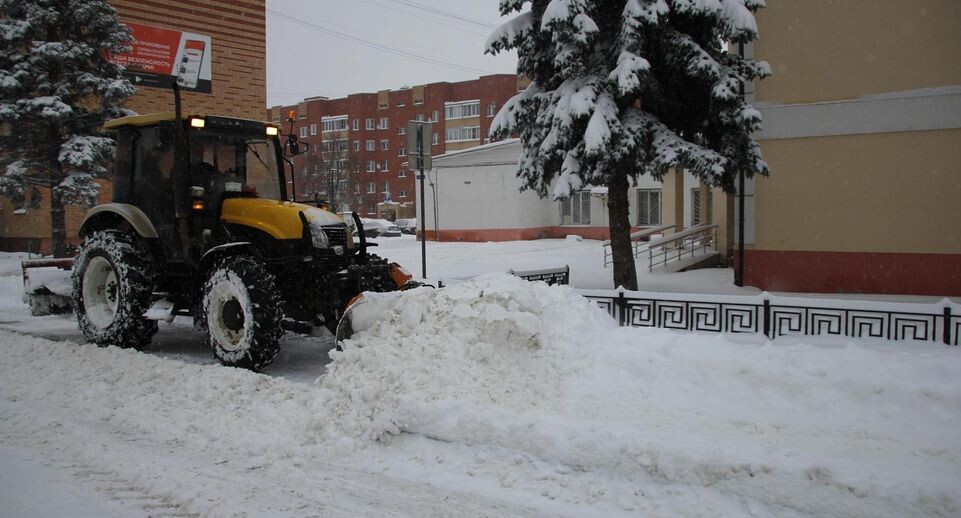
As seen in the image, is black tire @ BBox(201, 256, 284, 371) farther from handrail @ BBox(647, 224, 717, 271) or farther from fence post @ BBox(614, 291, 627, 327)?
handrail @ BBox(647, 224, 717, 271)

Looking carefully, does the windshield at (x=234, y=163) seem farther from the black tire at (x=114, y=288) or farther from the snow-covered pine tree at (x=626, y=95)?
the snow-covered pine tree at (x=626, y=95)

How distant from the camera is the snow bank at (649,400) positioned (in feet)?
14.3

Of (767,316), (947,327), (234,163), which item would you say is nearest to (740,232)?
(767,316)

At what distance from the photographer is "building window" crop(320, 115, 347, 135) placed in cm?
7312

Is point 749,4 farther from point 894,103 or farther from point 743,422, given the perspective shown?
point 743,422

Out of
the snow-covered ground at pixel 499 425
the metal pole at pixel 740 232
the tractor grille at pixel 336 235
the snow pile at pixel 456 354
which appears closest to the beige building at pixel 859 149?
the metal pole at pixel 740 232

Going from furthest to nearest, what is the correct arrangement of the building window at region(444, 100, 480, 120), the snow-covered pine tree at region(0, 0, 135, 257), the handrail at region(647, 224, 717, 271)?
the building window at region(444, 100, 480, 120) < the handrail at region(647, 224, 717, 271) < the snow-covered pine tree at region(0, 0, 135, 257)

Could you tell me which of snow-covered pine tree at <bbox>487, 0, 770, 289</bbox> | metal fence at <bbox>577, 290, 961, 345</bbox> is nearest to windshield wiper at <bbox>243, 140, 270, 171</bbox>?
metal fence at <bbox>577, 290, 961, 345</bbox>

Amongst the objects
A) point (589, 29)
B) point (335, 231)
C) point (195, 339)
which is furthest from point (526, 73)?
point (195, 339)

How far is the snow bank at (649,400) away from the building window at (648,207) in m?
27.3

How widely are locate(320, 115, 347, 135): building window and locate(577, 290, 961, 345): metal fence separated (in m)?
68.1

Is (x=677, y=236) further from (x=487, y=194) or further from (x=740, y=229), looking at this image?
(x=487, y=194)

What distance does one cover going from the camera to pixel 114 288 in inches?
350

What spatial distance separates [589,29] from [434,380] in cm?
754
